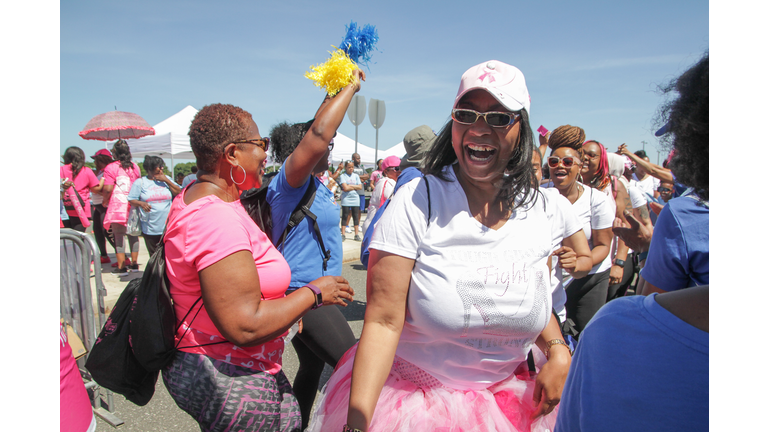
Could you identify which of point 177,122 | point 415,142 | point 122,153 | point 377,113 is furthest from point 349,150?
point 415,142

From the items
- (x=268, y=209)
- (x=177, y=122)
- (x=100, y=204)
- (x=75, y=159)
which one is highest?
(x=177, y=122)

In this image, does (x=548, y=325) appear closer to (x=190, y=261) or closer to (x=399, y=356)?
(x=399, y=356)

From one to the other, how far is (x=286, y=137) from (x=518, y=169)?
1985 millimetres

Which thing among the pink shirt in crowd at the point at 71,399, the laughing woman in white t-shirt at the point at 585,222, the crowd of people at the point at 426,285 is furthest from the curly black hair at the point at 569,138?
the pink shirt in crowd at the point at 71,399

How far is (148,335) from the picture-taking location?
1.58 meters

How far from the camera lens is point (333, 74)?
2.29 meters

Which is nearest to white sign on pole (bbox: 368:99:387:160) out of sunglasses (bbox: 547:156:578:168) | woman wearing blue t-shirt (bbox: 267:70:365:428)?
sunglasses (bbox: 547:156:578:168)

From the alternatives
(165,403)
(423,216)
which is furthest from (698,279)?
(165,403)

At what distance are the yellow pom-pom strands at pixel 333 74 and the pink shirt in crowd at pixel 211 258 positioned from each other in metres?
0.89

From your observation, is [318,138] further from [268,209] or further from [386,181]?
[386,181]

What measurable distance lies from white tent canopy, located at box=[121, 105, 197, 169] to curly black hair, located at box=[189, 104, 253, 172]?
41.1 ft

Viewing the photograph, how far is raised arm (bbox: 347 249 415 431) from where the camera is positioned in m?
1.38

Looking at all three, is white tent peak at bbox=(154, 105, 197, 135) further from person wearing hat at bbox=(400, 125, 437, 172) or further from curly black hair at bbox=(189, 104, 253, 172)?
curly black hair at bbox=(189, 104, 253, 172)

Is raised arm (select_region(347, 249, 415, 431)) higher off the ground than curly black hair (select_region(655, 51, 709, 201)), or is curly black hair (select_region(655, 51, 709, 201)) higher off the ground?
curly black hair (select_region(655, 51, 709, 201))
